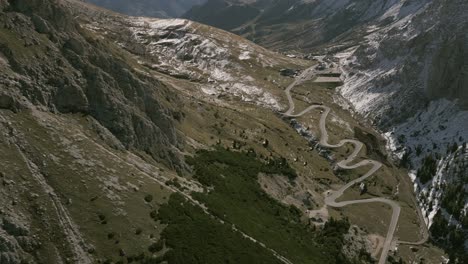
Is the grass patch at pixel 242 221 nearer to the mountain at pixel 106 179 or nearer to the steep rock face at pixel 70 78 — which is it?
the mountain at pixel 106 179

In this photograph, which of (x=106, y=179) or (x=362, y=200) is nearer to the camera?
(x=106, y=179)

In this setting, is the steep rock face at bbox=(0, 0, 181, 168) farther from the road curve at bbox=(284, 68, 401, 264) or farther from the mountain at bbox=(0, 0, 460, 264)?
the road curve at bbox=(284, 68, 401, 264)

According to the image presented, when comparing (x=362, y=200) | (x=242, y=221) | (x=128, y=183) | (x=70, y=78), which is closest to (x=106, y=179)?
(x=128, y=183)

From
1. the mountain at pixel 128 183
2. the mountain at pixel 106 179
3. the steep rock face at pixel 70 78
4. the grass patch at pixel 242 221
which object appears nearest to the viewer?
the mountain at pixel 106 179

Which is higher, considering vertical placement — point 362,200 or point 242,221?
point 362,200

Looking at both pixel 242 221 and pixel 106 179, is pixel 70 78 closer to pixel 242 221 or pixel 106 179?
pixel 106 179

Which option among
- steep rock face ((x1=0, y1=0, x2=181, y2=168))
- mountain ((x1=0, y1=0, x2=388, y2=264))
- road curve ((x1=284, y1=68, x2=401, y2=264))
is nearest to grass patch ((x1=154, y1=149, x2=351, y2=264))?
mountain ((x1=0, y1=0, x2=388, y2=264))

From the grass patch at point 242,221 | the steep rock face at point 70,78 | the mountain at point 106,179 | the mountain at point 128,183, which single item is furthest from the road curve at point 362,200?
the steep rock face at point 70,78

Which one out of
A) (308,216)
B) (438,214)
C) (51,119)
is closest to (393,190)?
(438,214)

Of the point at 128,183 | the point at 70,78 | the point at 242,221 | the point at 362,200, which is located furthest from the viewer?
the point at 362,200

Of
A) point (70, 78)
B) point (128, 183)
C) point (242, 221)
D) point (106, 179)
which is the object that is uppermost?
point (70, 78)
